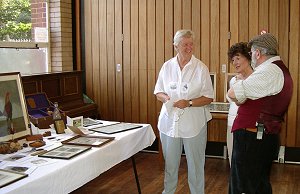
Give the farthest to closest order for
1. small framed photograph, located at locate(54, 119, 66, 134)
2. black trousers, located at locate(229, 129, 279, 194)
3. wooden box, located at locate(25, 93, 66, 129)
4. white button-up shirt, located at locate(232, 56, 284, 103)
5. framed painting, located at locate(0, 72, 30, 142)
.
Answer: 1. wooden box, located at locate(25, 93, 66, 129)
2. small framed photograph, located at locate(54, 119, 66, 134)
3. framed painting, located at locate(0, 72, 30, 142)
4. black trousers, located at locate(229, 129, 279, 194)
5. white button-up shirt, located at locate(232, 56, 284, 103)

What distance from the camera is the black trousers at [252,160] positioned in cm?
274

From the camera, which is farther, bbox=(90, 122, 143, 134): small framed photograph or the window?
the window

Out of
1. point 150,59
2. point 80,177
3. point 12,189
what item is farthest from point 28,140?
point 150,59

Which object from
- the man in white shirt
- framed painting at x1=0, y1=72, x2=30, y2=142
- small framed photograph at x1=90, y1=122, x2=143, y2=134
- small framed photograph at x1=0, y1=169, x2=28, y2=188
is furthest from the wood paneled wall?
small framed photograph at x1=0, y1=169, x2=28, y2=188

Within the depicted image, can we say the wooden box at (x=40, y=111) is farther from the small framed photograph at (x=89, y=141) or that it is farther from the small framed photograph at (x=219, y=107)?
the small framed photograph at (x=219, y=107)

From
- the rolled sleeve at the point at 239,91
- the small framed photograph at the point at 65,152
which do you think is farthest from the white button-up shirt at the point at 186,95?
the small framed photograph at the point at 65,152

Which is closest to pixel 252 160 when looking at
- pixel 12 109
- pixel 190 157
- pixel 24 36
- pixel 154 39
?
pixel 190 157

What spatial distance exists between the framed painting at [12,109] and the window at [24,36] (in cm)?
235

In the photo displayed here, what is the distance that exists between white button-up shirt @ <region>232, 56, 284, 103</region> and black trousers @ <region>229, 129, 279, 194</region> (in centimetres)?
31

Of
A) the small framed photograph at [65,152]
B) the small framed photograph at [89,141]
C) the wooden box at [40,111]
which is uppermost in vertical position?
the wooden box at [40,111]

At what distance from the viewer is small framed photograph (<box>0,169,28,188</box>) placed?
2102 millimetres

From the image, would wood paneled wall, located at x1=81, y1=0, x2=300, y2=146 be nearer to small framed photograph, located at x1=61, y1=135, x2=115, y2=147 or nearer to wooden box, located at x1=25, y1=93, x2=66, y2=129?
wooden box, located at x1=25, y1=93, x2=66, y2=129

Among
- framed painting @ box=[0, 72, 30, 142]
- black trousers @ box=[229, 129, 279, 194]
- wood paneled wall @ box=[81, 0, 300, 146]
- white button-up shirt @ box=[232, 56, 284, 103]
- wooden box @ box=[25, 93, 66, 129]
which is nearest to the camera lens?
white button-up shirt @ box=[232, 56, 284, 103]

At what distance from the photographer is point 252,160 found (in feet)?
9.05
